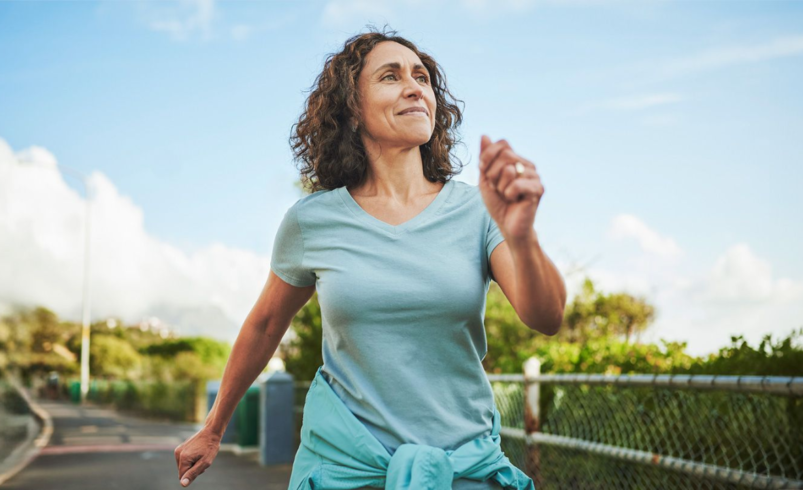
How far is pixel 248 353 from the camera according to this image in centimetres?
227

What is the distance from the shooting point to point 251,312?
2285 mm

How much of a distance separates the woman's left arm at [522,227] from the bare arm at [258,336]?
0.69m

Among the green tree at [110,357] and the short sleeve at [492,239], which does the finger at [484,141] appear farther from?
the green tree at [110,357]

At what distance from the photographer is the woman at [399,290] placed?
1.72 metres

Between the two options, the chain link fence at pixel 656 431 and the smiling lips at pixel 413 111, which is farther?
the chain link fence at pixel 656 431

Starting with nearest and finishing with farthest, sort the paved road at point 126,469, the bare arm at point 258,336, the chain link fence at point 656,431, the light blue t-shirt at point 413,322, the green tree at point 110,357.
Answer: the light blue t-shirt at point 413,322, the bare arm at point 258,336, the chain link fence at point 656,431, the paved road at point 126,469, the green tree at point 110,357

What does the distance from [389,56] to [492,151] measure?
2.65ft

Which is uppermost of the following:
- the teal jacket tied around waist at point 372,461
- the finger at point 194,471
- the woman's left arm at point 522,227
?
the woman's left arm at point 522,227

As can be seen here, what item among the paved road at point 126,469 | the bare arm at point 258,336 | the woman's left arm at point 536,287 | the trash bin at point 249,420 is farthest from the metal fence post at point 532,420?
the trash bin at point 249,420

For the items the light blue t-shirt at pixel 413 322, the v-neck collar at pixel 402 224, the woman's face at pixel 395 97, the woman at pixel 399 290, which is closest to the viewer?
the woman at pixel 399 290

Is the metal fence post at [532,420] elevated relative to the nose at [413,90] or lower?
lower

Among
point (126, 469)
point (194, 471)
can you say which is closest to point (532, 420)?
point (194, 471)

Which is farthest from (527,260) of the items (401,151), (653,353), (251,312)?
(653,353)

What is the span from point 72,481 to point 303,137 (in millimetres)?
9779
